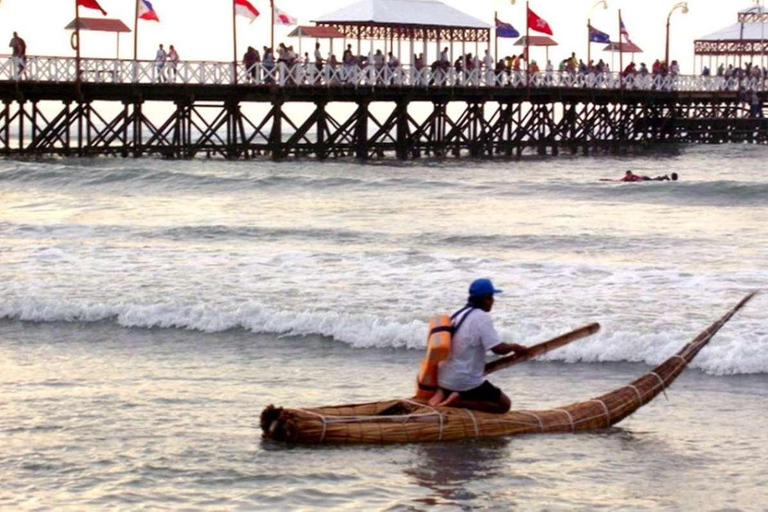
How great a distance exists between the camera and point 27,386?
12773 mm

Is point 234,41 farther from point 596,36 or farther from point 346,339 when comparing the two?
point 346,339

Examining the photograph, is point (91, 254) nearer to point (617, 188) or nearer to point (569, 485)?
point (569, 485)

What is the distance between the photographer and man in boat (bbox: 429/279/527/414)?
1066cm

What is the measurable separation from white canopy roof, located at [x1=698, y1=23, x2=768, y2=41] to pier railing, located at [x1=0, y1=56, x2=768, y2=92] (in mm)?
15426

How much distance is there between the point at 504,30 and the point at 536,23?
92cm

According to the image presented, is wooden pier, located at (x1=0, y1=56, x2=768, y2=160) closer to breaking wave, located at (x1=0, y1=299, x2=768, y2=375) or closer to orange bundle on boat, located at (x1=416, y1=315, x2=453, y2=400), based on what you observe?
breaking wave, located at (x1=0, y1=299, x2=768, y2=375)

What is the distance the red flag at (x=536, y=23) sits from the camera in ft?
154

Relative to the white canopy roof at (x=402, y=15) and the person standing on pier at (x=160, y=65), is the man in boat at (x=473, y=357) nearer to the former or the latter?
the person standing on pier at (x=160, y=65)

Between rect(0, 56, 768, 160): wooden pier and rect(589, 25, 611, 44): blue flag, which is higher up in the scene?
rect(589, 25, 611, 44): blue flag

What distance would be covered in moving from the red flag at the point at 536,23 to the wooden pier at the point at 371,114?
1.43 m

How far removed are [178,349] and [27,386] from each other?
7.90ft

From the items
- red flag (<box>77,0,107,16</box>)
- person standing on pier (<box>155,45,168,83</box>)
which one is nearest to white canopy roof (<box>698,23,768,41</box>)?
person standing on pier (<box>155,45,168,83</box>)

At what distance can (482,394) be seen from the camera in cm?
1098

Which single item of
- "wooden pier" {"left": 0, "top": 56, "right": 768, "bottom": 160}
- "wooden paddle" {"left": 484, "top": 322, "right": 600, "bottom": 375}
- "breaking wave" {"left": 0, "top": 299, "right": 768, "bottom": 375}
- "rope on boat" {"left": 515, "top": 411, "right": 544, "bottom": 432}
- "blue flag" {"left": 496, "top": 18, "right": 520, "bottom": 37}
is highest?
"blue flag" {"left": 496, "top": 18, "right": 520, "bottom": 37}
